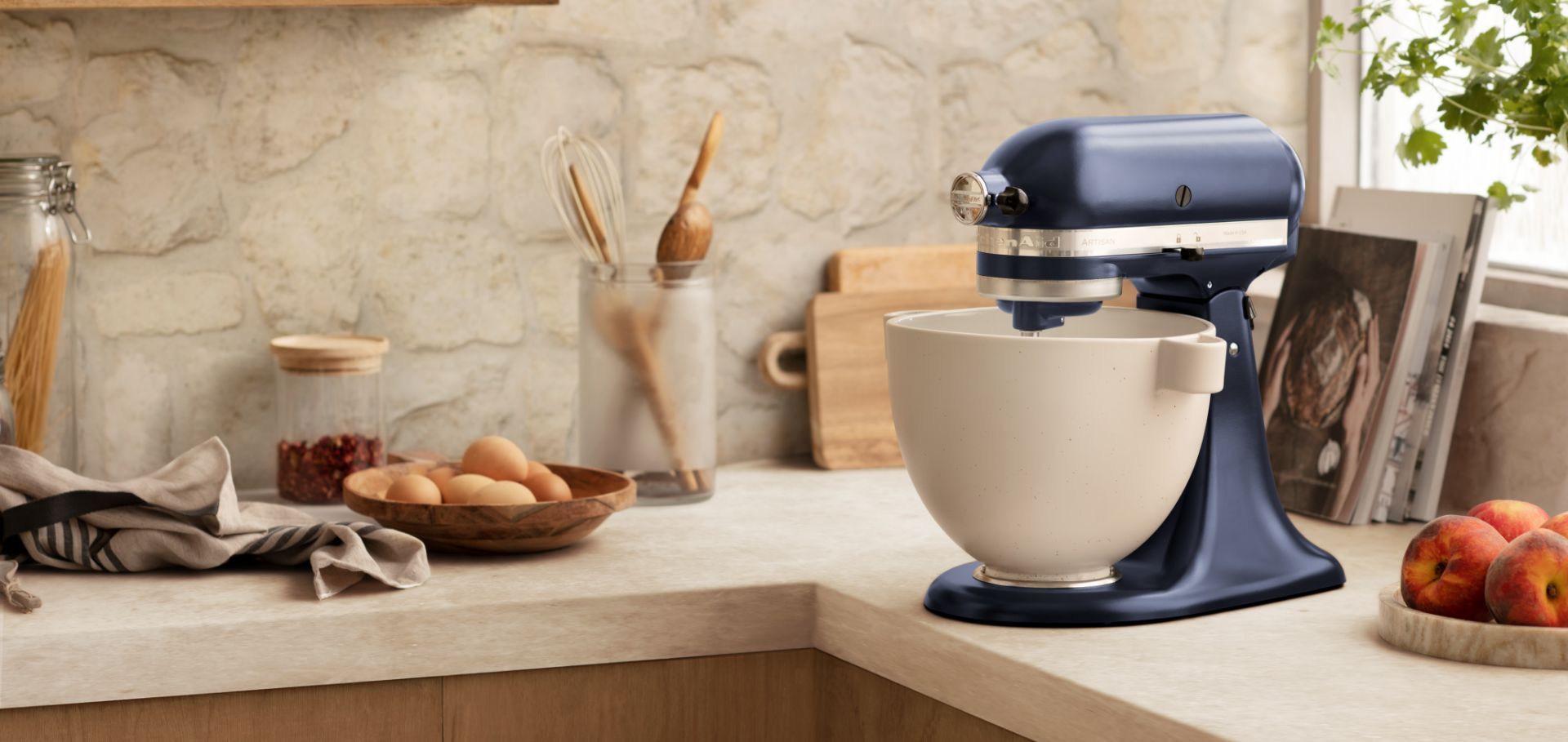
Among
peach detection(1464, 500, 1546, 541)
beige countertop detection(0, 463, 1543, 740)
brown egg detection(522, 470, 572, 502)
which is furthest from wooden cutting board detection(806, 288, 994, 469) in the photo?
peach detection(1464, 500, 1546, 541)

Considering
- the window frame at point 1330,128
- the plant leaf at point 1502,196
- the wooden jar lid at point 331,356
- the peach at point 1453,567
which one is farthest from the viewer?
the window frame at point 1330,128

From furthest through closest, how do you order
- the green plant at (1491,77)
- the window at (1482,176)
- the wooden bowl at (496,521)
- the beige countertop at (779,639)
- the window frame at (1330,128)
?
the window frame at (1330,128) < the window at (1482,176) < the wooden bowl at (496,521) < the green plant at (1491,77) < the beige countertop at (779,639)

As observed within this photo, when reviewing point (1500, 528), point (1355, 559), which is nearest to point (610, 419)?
point (1355, 559)

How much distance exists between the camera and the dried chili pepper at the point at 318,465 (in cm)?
169

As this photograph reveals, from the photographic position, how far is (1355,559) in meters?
1.51

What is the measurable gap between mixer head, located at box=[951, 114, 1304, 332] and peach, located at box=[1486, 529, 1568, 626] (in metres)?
0.30

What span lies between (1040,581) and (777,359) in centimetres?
71

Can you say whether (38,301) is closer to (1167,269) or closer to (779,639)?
(779,639)

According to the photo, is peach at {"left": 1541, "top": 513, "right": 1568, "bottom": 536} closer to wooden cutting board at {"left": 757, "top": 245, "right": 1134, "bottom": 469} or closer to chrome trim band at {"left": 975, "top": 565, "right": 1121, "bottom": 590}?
chrome trim band at {"left": 975, "top": 565, "right": 1121, "bottom": 590}

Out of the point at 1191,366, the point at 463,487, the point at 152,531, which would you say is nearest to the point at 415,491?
the point at 463,487

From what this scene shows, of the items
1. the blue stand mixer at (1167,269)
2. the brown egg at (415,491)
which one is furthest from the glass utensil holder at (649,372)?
the blue stand mixer at (1167,269)

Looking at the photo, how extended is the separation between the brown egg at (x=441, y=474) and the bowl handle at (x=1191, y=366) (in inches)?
27.2

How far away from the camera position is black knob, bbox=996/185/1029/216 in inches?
47.9

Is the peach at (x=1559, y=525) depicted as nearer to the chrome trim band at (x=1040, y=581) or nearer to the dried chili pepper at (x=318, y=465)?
the chrome trim band at (x=1040, y=581)
